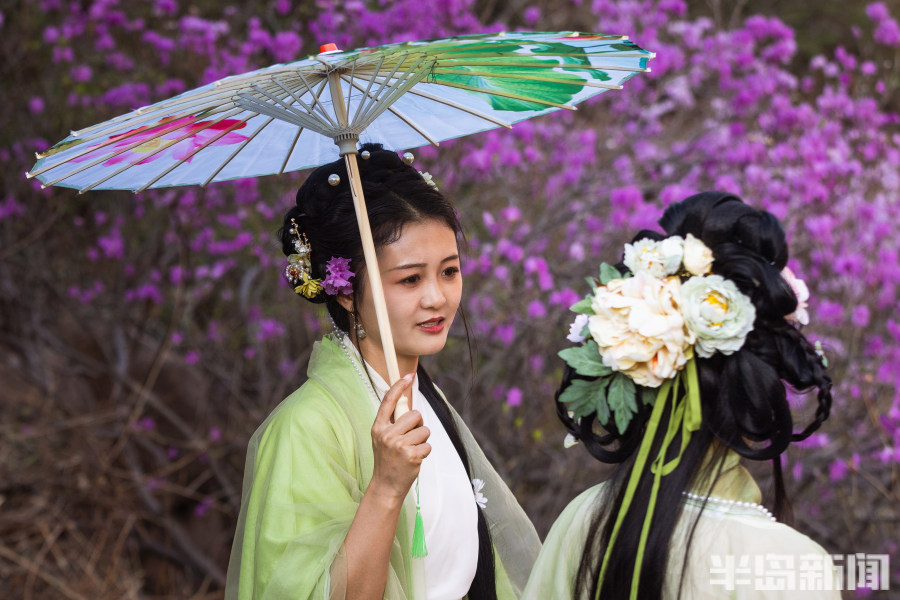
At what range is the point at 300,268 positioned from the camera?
6.88 feet

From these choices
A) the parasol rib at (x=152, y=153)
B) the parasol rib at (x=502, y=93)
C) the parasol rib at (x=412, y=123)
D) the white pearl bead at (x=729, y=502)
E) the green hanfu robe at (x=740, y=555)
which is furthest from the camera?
the parasol rib at (x=412, y=123)

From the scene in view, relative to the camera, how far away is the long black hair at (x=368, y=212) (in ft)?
6.60

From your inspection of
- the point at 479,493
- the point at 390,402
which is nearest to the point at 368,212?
the point at 390,402

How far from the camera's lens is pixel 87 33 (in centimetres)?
506

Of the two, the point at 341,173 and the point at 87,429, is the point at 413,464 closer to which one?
→ the point at 341,173

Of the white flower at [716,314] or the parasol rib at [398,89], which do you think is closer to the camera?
the white flower at [716,314]

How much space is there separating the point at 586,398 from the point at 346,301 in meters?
0.70

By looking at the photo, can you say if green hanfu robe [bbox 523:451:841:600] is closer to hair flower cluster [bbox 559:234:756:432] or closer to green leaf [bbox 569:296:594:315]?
hair flower cluster [bbox 559:234:756:432]

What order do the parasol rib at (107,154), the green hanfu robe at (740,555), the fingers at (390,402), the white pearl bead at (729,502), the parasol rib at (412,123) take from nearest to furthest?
the green hanfu robe at (740,555)
the white pearl bead at (729,502)
the fingers at (390,402)
the parasol rib at (107,154)
the parasol rib at (412,123)

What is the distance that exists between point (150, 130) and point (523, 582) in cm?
139

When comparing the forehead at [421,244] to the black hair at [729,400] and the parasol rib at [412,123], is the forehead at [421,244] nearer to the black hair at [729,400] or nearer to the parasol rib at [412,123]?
the parasol rib at [412,123]

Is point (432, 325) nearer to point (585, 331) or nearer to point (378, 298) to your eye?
point (378, 298)

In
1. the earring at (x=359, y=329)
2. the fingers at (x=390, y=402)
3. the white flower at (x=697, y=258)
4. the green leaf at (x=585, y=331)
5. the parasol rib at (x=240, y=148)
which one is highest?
the parasol rib at (x=240, y=148)

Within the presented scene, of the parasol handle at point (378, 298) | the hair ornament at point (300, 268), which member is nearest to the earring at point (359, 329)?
the hair ornament at point (300, 268)
